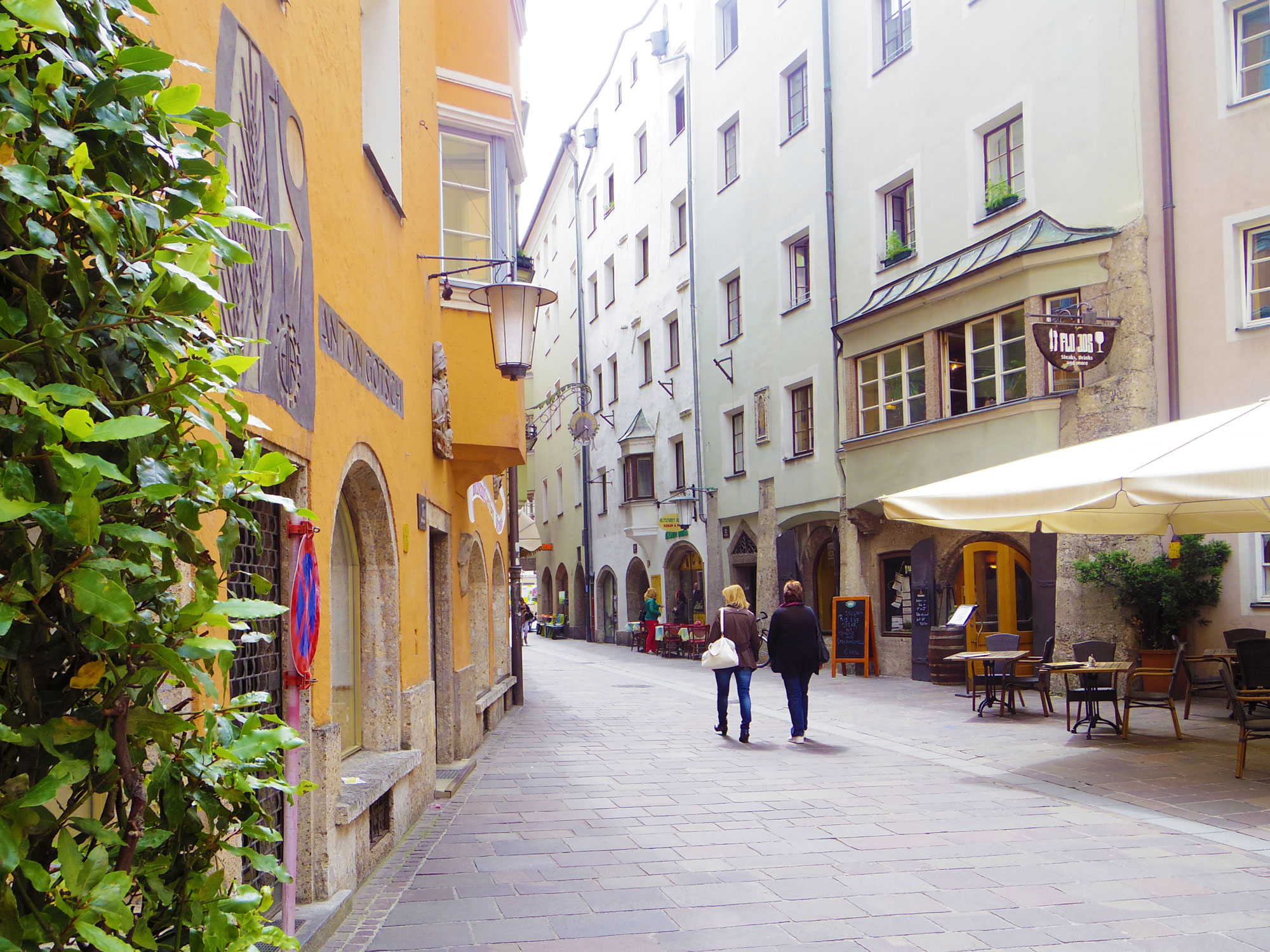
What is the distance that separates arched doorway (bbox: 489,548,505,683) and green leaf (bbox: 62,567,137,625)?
1405cm

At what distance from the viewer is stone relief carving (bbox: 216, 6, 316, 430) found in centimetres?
414

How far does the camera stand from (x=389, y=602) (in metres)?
7.49

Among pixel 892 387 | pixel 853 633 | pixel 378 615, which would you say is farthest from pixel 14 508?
pixel 853 633

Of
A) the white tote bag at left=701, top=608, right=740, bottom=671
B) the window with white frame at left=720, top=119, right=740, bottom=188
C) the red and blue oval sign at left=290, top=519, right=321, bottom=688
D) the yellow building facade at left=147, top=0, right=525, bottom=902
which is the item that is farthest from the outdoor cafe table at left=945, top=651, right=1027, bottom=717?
the window with white frame at left=720, top=119, right=740, bottom=188

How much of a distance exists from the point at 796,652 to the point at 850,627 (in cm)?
881

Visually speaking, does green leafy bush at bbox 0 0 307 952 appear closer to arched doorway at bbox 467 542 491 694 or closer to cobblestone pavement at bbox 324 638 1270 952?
cobblestone pavement at bbox 324 638 1270 952

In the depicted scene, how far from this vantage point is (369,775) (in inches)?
262

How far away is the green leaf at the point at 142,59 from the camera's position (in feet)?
5.42

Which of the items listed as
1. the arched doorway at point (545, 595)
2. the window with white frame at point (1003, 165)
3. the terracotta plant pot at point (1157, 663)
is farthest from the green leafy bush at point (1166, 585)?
the arched doorway at point (545, 595)

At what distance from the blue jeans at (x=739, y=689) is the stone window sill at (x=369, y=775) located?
4.94 metres

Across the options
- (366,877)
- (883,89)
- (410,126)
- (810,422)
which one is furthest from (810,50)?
(366,877)

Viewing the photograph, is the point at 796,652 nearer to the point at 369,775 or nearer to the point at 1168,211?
the point at 369,775

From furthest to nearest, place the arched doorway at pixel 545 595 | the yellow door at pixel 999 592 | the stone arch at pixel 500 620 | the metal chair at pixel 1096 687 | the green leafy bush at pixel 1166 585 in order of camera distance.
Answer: the arched doorway at pixel 545 595 → the yellow door at pixel 999 592 → the stone arch at pixel 500 620 → the green leafy bush at pixel 1166 585 → the metal chair at pixel 1096 687

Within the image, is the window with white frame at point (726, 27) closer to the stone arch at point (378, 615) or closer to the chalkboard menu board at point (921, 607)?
the chalkboard menu board at point (921, 607)
